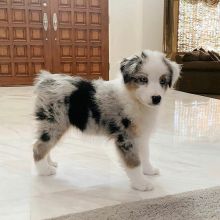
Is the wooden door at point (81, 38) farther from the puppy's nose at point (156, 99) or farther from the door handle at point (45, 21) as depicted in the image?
the puppy's nose at point (156, 99)

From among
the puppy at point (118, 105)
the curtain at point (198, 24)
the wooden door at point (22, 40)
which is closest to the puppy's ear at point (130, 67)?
the puppy at point (118, 105)

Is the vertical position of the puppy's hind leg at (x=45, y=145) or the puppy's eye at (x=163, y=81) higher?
the puppy's eye at (x=163, y=81)

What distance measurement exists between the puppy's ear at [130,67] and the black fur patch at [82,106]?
0.66 ft

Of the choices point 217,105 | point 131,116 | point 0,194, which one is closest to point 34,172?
point 0,194

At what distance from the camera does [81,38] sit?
6.26 meters

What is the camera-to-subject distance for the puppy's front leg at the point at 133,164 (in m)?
1.57

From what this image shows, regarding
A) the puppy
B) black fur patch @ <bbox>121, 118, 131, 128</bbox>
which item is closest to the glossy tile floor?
the puppy

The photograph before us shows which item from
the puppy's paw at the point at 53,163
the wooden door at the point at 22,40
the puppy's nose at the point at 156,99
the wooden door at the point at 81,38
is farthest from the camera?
the wooden door at the point at 81,38

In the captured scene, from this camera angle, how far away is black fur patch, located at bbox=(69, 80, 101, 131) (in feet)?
5.28

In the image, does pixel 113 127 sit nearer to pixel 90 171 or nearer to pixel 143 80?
→ pixel 143 80

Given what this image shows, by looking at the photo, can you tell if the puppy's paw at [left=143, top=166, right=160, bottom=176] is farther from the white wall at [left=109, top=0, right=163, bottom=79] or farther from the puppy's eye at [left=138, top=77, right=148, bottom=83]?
the white wall at [left=109, top=0, right=163, bottom=79]

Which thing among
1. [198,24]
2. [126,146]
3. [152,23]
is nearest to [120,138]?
[126,146]

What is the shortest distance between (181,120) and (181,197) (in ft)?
5.68

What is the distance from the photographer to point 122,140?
5.12 feet
